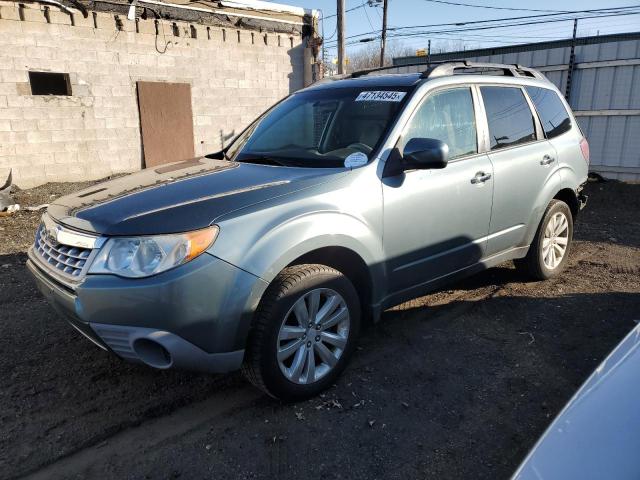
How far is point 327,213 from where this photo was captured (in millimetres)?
2795

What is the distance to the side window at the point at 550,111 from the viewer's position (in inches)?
176

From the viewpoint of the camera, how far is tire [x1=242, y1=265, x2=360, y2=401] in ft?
8.61

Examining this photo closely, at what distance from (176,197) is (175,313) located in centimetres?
68

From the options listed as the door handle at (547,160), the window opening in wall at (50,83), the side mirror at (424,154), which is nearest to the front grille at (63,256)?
the side mirror at (424,154)

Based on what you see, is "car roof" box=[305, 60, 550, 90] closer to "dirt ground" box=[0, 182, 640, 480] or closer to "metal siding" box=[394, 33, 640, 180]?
"dirt ground" box=[0, 182, 640, 480]

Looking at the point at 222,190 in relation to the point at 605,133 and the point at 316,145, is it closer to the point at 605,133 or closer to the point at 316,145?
the point at 316,145

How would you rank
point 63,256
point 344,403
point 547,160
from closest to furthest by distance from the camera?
point 63,256
point 344,403
point 547,160

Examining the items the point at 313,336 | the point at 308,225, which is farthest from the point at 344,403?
the point at 308,225

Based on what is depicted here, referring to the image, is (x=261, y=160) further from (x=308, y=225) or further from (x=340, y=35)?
(x=340, y=35)

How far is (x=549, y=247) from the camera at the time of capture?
15.5ft

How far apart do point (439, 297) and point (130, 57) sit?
9.33 metres

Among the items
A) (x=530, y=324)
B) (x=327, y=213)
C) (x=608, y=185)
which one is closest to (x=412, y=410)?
(x=327, y=213)

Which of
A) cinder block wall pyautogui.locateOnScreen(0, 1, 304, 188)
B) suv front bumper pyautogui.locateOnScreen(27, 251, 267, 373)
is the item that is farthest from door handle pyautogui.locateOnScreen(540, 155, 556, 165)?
cinder block wall pyautogui.locateOnScreen(0, 1, 304, 188)

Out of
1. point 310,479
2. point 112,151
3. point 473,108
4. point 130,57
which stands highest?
point 130,57
